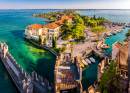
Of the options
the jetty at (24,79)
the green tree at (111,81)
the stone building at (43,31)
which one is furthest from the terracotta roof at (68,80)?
the stone building at (43,31)

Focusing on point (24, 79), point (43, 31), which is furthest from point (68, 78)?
point (43, 31)

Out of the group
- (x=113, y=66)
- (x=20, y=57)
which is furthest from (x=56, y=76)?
(x=20, y=57)

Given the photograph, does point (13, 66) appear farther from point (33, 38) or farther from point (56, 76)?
point (33, 38)

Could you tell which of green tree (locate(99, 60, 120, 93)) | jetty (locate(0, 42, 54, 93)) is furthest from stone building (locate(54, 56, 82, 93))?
Result: jetty (locate(0, 42, 54, 93))

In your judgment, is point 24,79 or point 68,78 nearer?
point 68,78

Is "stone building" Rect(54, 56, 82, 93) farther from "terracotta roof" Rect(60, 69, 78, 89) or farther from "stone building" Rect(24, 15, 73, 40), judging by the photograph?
"stone building" Rect(24, 15, 73, 40)

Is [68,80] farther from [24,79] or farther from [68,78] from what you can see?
[24,79]
